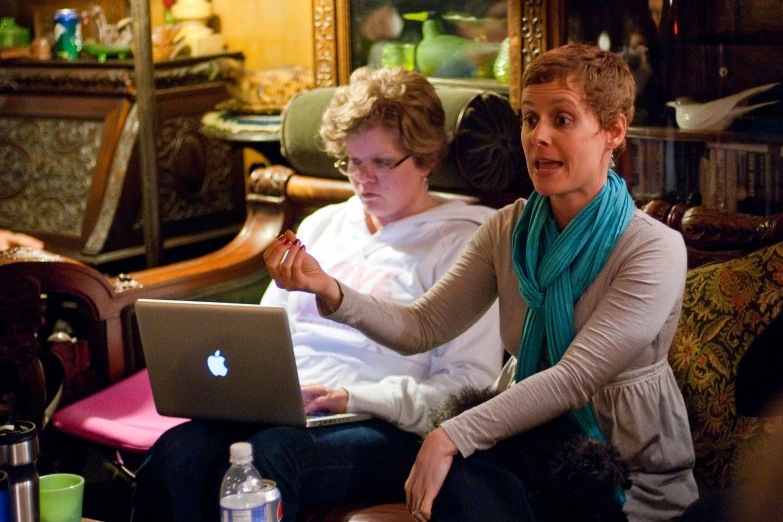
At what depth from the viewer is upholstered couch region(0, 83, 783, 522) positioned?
174 centimetres

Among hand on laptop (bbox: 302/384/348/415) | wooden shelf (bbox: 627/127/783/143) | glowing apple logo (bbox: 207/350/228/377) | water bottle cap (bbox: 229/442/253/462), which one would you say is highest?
wooden shelf (bbox: 627/127/783/143)

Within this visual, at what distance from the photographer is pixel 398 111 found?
7.09 feet

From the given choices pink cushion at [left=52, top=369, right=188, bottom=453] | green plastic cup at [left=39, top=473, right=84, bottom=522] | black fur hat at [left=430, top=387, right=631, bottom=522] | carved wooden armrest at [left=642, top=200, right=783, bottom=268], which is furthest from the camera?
pink cushion at [left=52, top=369, right=188, bottom=453]

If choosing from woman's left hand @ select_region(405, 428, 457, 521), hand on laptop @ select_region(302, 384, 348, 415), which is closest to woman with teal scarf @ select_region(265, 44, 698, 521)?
woman's left hand @ select_region(405, 428, 457, 521)

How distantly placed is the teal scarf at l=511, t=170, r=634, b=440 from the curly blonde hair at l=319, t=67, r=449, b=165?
0.60 meters

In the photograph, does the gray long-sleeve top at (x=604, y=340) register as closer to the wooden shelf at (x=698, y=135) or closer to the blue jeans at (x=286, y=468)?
the blue jeans at (x=286, y=468)

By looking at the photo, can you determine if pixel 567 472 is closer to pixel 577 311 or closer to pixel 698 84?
pixel 577 311

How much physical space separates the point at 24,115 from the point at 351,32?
1.67 meters

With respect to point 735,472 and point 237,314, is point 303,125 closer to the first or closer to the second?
point 237,314

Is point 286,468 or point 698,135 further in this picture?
point 698,135

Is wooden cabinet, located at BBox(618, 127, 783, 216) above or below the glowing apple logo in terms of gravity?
above

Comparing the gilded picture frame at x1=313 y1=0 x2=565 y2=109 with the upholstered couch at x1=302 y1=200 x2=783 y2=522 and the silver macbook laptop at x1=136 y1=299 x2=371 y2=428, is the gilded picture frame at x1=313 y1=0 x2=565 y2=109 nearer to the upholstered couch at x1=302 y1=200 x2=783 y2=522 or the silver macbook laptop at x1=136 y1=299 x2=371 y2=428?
the upholstered couch at x1=302 y1=200 x2=783 y2=522

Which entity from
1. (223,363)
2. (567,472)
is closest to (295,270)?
(223,363)

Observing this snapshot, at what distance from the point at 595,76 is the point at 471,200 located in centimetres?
79
